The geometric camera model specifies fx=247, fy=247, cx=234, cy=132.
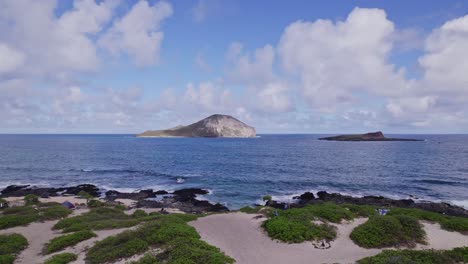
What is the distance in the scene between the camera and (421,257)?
12242 millimetres

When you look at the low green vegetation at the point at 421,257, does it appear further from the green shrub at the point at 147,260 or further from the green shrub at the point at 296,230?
the green shrub at the point at 147,260

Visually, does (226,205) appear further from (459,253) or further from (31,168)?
(31,168)

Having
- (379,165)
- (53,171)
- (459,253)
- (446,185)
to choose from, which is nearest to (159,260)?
(459,253)

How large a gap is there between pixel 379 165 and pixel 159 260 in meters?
72.2

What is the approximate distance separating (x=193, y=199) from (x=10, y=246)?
25183 millimetres

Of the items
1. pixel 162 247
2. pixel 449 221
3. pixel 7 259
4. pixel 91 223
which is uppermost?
pixel 449 221

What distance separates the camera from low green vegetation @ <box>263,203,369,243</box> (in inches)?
617

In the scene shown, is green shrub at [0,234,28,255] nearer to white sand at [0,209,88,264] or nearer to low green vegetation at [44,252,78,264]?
white sand at [0,209,88,264]

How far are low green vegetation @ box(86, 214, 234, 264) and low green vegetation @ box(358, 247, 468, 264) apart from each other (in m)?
7.16

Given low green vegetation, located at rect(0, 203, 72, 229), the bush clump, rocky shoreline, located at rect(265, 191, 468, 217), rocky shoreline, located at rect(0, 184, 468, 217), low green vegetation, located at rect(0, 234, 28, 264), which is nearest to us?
low green vegetation, located at rect(0, 234, 28, 264)

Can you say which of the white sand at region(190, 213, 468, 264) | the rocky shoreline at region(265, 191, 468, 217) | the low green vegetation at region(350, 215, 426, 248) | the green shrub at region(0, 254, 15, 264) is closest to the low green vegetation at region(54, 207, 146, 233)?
the green shrub at region(0, 254, 15, 264)

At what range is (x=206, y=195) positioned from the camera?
42.6 metres

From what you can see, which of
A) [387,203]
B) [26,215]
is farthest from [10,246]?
[387,203]

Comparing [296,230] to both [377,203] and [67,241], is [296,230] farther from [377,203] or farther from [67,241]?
[377,203]
